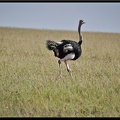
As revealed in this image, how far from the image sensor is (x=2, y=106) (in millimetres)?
5988

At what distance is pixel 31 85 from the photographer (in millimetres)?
7438

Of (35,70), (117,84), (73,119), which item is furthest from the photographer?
(35,70)

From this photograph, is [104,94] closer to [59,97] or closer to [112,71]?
[59,97]

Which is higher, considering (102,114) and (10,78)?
(10,78)

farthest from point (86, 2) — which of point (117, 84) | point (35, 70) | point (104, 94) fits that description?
point (35, 70)

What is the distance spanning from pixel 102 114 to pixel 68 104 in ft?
2.43

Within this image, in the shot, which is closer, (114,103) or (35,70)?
(114,103)

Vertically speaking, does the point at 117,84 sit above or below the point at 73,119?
above

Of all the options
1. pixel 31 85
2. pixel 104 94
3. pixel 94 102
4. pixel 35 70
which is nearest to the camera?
pixel 94 102

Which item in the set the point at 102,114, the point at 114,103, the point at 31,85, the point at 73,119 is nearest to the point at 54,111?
the point at 73,119

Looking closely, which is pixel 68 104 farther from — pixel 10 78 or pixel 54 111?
pixel 10 78

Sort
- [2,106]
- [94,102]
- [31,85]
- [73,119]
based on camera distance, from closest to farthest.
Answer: [73,119] → [2,106] → [94,102] → [31,85]

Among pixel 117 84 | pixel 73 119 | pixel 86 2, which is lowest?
pixel 73 119

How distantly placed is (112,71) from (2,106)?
5224 millimetres
